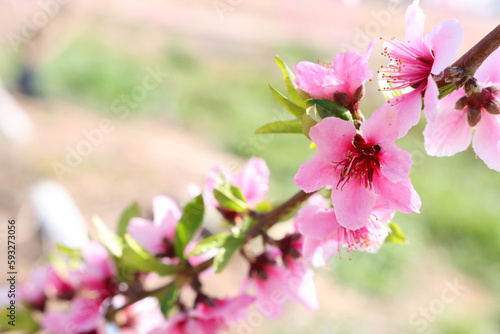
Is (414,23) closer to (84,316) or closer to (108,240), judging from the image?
(108,240)

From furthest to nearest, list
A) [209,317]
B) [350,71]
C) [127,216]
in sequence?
[127,216], [209,317], [350,71]

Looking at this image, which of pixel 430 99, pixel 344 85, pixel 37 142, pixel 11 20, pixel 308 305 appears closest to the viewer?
pixel 430 99

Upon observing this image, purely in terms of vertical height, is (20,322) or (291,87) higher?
(291,87)

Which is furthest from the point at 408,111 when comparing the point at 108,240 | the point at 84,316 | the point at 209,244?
the point at 84,316

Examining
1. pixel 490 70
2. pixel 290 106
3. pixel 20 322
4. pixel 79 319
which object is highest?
pixel 490 70

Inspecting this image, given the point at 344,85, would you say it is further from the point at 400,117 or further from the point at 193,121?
the point at 193,121

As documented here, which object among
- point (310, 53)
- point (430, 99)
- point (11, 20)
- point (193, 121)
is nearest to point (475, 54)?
point (430, 99)
